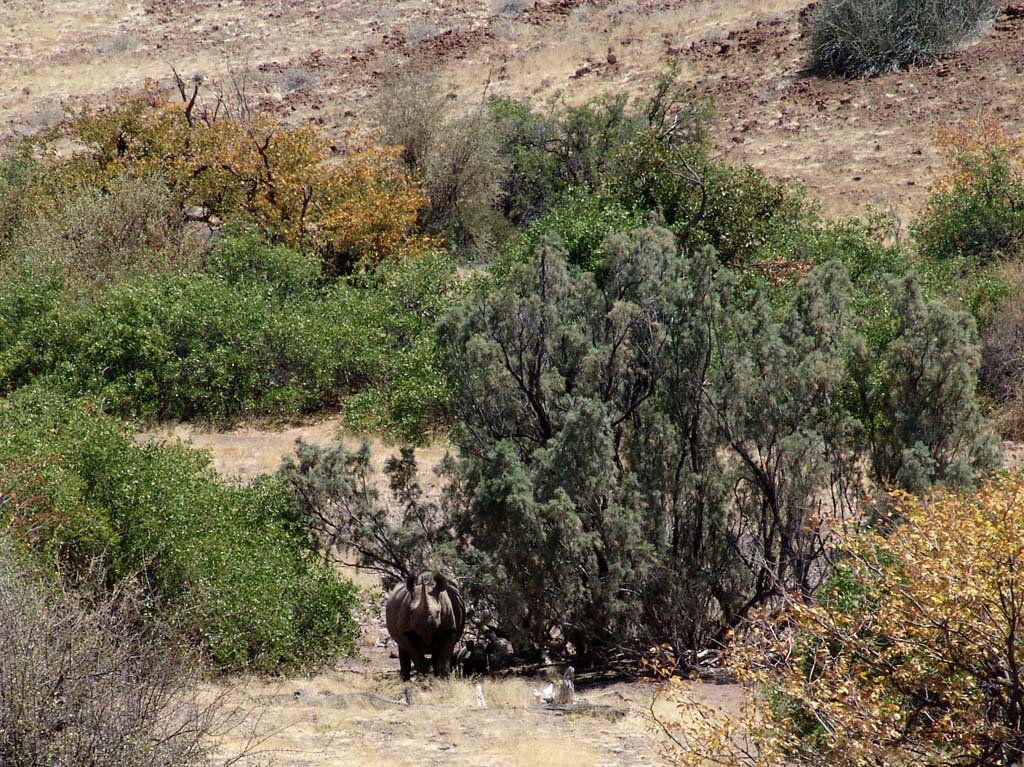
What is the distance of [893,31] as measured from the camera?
37.1 metres

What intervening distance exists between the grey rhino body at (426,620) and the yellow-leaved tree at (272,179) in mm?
16528

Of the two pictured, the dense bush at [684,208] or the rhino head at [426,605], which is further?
the dense bush at [684,208]

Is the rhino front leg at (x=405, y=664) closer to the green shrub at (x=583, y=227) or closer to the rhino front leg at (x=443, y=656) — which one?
the rhino front leg at (x=443, y=656)

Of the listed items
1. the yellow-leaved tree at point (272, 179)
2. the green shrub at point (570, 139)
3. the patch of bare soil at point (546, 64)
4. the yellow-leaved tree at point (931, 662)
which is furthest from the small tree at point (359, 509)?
the patch of bare soil at point (546, 64)

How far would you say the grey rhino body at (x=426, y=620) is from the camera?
1172 cm

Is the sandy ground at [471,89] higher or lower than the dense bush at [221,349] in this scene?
higher

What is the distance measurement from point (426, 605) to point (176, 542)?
100 inches

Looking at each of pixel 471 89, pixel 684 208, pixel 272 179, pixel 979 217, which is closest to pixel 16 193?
pixel 272 179

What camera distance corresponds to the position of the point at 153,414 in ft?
71.2

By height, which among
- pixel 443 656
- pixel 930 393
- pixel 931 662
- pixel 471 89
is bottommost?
pixel 443 656

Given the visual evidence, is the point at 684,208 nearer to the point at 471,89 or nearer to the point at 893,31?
the point at 893,31

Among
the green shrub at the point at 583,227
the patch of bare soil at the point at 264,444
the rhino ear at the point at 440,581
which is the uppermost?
the green shrub at the point at 583,227

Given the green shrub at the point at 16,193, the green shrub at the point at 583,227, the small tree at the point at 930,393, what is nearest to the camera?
the small tree at the point at 930,393

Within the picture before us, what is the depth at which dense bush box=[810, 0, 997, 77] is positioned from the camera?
122 ft
